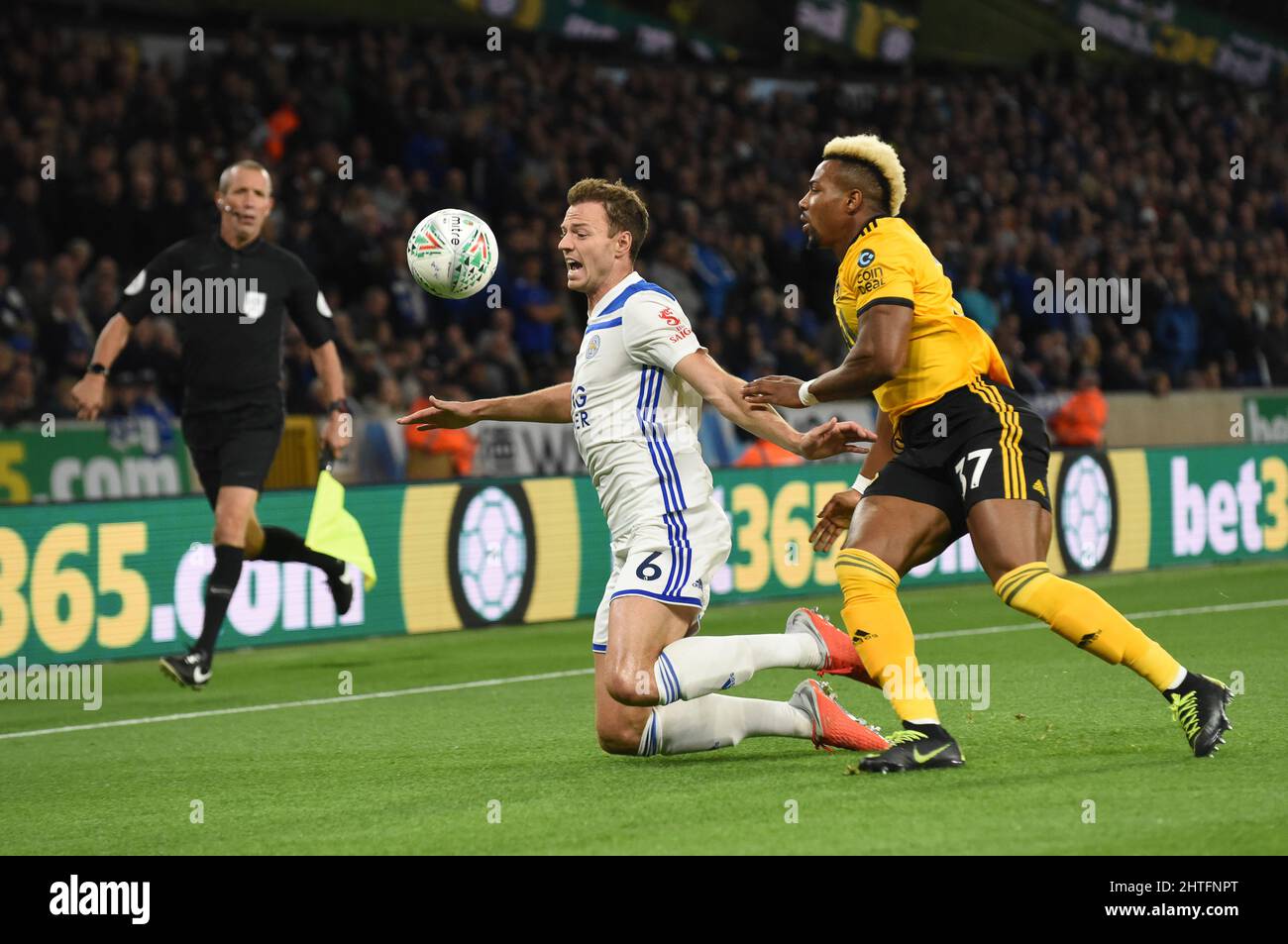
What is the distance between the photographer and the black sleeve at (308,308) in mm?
9977

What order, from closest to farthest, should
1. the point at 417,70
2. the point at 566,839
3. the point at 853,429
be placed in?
the point at 566,839
the point at 853,429
the point at 417,70

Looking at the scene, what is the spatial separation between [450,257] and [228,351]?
8.66 ft

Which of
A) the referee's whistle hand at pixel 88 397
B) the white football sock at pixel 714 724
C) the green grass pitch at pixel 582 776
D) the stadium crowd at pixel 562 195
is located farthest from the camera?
the stadium crowd at pixel 562 195

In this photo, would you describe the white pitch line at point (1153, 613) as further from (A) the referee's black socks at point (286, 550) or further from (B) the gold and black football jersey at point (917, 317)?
(B) the gold and black football jersey at point (917, 317)

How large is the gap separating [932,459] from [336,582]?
16.4ft

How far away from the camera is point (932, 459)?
6473 mm

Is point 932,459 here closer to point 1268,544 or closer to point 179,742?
point 179,742

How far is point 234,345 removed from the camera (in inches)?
387

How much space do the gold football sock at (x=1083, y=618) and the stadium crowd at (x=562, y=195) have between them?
9133 mm

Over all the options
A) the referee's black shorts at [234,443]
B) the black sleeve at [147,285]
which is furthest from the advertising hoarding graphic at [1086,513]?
the black sleeve at [147,285]

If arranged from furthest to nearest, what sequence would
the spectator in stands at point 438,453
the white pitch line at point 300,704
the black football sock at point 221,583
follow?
the spectator in stands at point 438,453 < the black football sock at point 221,583 < the white pitch line at point 300,704

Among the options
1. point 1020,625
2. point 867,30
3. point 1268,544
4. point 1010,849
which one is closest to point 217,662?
point 1020,625

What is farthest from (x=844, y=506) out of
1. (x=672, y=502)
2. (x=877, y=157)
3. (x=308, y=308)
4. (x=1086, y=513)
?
(x=1086, y=513)

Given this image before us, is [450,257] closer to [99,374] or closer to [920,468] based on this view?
[920,468]
